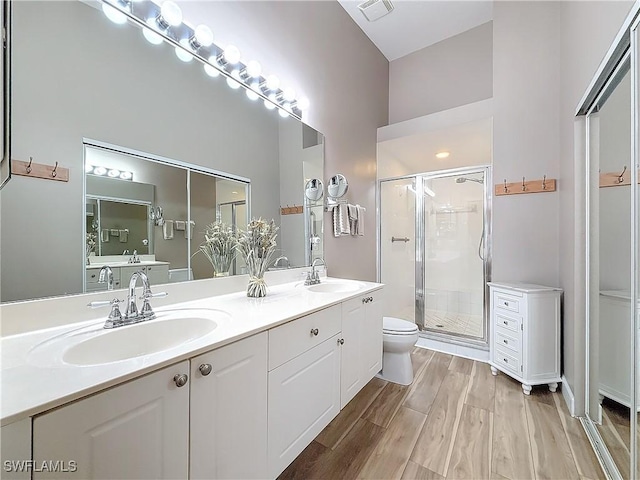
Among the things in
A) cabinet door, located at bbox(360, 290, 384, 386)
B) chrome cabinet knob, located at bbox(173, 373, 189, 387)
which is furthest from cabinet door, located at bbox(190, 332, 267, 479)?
cabinet door, located at bbox(360, 290, 384, 386)

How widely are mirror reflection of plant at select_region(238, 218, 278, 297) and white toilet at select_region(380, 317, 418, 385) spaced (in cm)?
113

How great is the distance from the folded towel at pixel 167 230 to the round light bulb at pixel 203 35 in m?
0.96

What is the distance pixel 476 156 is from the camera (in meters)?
3.32

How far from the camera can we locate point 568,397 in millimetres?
1809

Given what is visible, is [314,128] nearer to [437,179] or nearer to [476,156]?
[437,179]

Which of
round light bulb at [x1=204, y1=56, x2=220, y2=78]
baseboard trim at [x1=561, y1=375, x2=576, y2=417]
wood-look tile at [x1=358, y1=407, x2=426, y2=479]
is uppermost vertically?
round light bulb at [x1=204, y1=56, x2=220, y2=78]

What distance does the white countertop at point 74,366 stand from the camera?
21.3 inches

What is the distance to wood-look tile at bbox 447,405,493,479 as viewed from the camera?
1.29 m

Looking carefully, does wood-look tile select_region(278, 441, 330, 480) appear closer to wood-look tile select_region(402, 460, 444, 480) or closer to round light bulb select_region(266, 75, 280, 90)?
wood-look tile select_region(402, 460, 444, 480)


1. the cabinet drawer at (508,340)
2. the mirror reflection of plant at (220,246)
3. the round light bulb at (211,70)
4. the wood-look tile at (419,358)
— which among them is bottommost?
the wood-look tile at (419,358)

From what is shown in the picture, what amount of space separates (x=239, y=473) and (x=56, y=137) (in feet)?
4.50

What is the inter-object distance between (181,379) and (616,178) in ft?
7.02

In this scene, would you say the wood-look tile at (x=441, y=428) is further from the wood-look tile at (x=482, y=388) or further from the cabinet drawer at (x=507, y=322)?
the cabinet drawer at (x=507, y=322)

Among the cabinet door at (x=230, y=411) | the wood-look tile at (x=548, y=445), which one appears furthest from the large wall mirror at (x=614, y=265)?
the cabinet door at (x=230, y=411)
